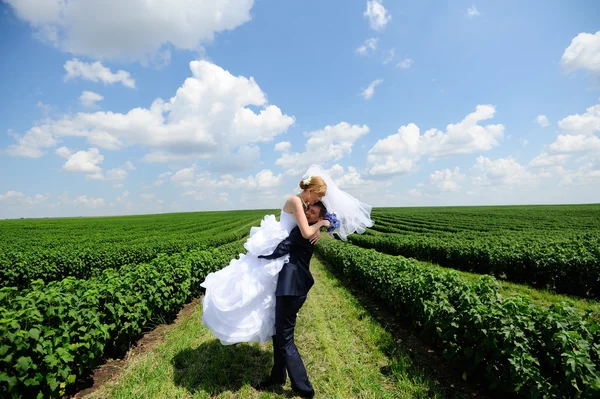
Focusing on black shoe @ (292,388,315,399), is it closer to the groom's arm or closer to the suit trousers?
the suit trousers

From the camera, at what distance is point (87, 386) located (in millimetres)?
4387

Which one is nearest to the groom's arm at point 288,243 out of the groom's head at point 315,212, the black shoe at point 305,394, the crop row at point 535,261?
the groom's head at point 315,212

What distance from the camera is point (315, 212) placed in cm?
407

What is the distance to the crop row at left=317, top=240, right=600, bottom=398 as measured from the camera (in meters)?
3.02

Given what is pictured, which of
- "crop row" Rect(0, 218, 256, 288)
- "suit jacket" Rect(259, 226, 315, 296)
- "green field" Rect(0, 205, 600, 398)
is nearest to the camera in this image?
"green field" Rect(0, 205, 600, 398)

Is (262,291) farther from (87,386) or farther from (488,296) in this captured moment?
(488,296)

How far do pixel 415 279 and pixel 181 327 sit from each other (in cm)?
525

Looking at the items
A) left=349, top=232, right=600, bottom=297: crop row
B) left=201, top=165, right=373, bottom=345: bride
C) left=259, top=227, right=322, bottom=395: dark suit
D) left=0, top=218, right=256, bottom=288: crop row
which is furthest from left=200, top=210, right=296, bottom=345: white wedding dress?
left=349, top=232, right=600, bottom=297: crop row

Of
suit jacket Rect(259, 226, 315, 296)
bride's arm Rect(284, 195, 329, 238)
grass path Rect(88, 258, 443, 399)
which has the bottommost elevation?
grass path Rect(88, 258, 443, 399)

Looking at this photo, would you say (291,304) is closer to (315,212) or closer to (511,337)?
(315,212)

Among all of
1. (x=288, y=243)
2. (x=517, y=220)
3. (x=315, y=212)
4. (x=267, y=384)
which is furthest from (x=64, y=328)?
(x=517, y=220)

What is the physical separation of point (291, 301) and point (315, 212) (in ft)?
4.11

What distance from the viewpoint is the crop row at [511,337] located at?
119 inches

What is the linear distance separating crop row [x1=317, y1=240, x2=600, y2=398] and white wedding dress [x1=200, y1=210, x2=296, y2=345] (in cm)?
275
